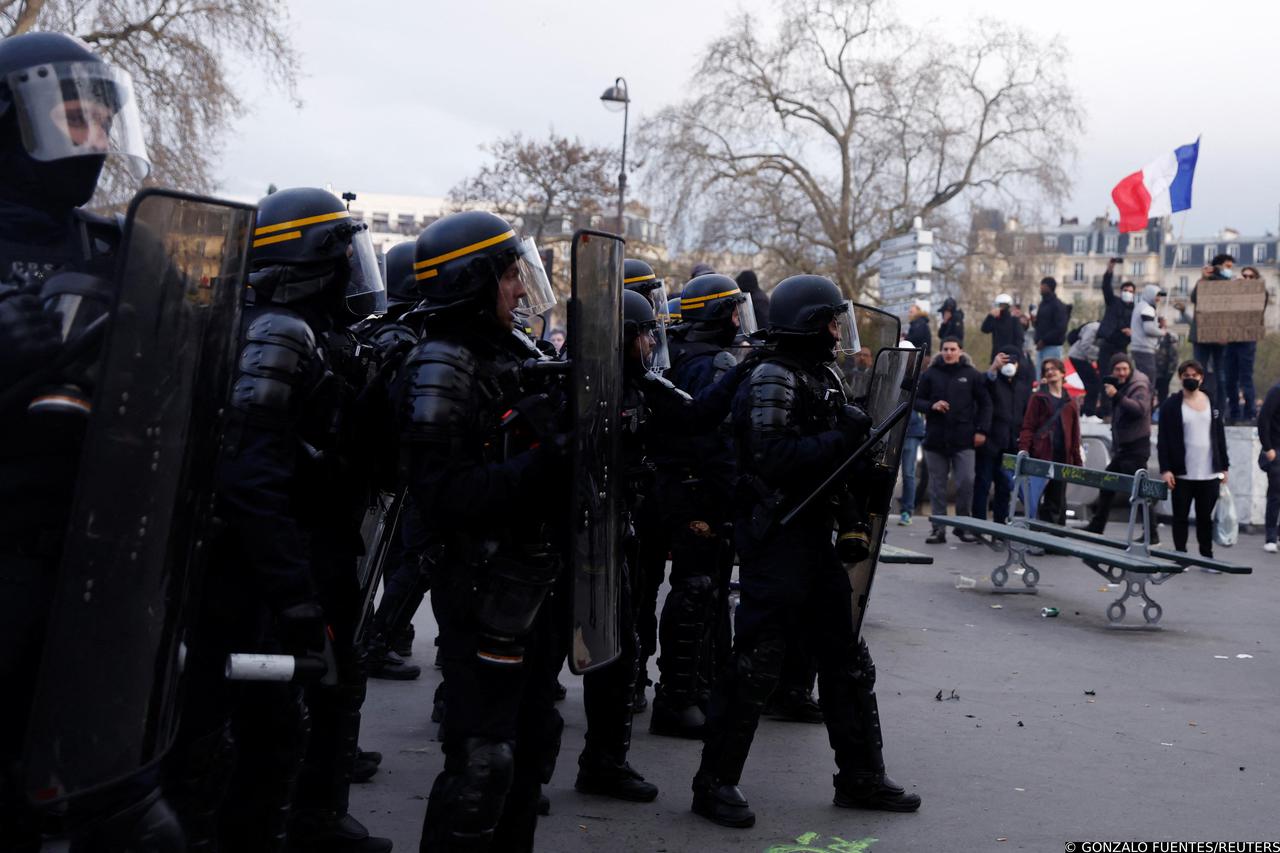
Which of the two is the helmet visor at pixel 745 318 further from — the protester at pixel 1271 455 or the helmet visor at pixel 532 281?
the protester at pixel 1271 455

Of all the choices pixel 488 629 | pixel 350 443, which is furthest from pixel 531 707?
pixel 350 443

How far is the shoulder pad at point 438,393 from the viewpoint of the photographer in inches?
131

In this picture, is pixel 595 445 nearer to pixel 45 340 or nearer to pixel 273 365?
pixel 273 365

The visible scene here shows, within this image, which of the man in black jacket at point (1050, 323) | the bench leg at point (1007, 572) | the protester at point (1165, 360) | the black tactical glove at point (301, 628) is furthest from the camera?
the protester at point (1165, 360)

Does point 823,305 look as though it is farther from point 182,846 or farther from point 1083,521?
point 1083,521

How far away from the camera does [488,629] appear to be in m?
3.41

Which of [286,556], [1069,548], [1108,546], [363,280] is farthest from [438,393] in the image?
[1108,546]

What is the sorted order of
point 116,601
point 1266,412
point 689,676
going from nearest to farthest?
point 116,601
point 689,676
point 1266,412

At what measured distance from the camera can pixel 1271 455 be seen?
13258mm

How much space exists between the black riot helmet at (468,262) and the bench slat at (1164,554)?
6495 mm

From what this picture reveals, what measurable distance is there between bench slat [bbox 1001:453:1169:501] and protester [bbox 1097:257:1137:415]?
267 inches

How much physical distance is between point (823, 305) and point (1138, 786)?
2.18 meters

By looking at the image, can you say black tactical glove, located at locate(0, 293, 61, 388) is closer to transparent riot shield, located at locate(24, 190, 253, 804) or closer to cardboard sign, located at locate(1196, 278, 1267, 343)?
transparent riot shield, located at locate(24, 190, 253, 804)

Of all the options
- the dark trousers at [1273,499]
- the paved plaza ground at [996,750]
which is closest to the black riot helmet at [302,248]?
the paved plaza ground at [996,750]
